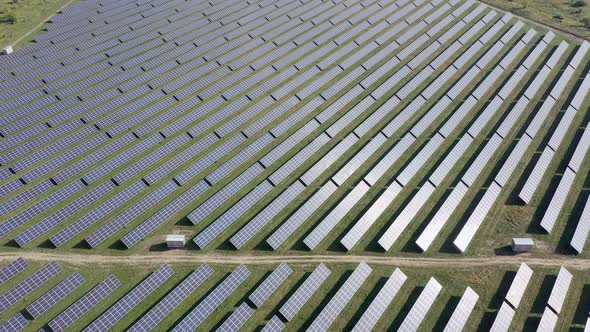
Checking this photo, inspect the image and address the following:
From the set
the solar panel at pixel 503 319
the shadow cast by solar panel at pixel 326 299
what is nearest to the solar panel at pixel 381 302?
the shadow cast by solar panel at pixel 326 299

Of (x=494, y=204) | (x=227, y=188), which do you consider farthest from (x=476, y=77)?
(x=227, y=188)

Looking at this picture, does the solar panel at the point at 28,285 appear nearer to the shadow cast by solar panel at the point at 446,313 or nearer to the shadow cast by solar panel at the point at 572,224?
the shadow cast by solar panel at the point at 446,313

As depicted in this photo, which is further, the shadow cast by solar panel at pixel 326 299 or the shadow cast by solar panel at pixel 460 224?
the shadow cast by solar panel at pixel 460 224

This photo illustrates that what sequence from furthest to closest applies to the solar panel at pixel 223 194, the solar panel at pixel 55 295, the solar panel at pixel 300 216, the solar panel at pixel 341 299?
1. the solar panel at pixel 223 194
2. the solar panel at pixel 300 216
3. the solar panel at pixel 341 299
4. the solar panel at pixel 55 295

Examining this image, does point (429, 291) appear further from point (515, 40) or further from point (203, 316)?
point (515, 40)

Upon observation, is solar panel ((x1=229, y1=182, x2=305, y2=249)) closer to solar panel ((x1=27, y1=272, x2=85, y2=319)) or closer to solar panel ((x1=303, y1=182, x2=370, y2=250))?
solar panel ((x1=303, y1=182, x2=370, y2=250))
